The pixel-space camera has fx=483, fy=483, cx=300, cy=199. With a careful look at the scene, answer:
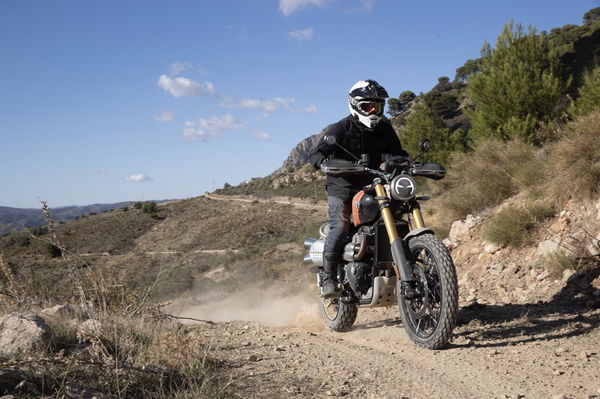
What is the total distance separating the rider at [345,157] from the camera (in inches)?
227

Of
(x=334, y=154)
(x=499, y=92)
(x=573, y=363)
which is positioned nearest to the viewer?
(x=573, y=363)

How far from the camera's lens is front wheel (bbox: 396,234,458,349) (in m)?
4.32

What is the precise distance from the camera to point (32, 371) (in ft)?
10.6

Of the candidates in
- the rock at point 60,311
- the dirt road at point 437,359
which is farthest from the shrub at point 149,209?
the dirt road at point 437,359

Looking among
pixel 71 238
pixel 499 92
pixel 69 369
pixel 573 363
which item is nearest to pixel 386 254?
pixel 573 363

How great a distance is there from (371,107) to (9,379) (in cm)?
423

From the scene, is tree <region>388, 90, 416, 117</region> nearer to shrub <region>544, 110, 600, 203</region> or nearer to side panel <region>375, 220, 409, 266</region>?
shrub <region>544, 110, 600, 203</region>

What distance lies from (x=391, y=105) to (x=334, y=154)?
9112 centimetres

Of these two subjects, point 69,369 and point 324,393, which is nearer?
point 69,369

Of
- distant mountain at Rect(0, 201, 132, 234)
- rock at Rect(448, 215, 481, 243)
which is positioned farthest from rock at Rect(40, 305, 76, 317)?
rock at Rect(448, 215, 481, 243)

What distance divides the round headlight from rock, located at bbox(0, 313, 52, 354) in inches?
136

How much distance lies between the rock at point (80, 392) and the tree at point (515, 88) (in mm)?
19157

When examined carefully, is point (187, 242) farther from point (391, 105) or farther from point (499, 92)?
point (391, 105)

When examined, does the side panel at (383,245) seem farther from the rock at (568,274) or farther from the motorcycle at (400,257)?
the rock at (568,274)
